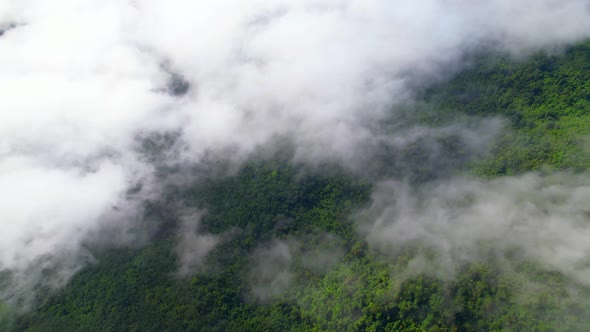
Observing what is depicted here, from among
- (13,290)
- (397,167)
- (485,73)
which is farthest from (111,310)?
(485,73)

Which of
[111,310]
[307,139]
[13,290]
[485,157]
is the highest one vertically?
[307,139]

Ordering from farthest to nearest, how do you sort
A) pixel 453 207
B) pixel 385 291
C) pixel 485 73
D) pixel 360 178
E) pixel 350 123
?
pixel 350 123 → pixel 485 73 → pixel 360 178 → pixel 453 207 → pixel 385 291

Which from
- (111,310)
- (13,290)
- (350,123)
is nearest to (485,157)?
(350,123)

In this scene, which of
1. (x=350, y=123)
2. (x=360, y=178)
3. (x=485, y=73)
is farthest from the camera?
(x=350, y=123)

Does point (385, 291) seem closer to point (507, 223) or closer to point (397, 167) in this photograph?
point (507, 223)

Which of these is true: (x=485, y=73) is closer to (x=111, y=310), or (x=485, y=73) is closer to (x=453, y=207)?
(x=453, y=207)

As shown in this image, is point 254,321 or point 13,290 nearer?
point 254,321

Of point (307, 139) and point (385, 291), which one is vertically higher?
point (307, 139)
